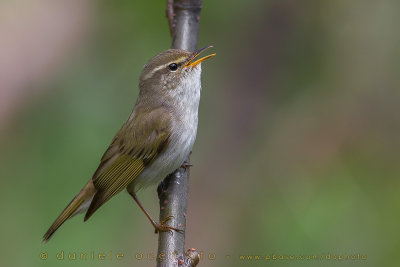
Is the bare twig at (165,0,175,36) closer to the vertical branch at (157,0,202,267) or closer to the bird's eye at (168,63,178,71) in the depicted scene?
the vertical branch at (157,0,202,267)

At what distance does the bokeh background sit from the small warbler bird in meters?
1.00

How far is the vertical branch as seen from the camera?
10.5 feet

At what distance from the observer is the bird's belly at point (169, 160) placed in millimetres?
4242

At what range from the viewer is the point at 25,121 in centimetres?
584

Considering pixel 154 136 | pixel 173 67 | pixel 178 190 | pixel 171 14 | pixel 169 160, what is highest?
pixel 171 14

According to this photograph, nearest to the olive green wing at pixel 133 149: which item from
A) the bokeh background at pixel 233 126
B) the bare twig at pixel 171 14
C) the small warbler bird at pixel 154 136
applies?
the small warbler bird at pixel 154 136

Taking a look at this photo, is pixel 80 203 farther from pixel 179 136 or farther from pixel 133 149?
pixel 179 136

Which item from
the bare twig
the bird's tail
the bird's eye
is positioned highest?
the bare twig

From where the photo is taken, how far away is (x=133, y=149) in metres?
4.40

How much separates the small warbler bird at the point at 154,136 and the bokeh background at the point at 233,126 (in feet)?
3.27

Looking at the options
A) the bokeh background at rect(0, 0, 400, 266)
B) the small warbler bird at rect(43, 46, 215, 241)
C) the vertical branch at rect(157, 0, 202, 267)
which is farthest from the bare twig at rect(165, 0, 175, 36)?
the bokeh background at rect(0, 0, 400, 266)

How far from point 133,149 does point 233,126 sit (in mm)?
2476

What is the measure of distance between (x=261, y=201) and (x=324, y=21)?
2399 mm

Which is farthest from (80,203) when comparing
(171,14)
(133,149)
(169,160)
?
(171,14)
